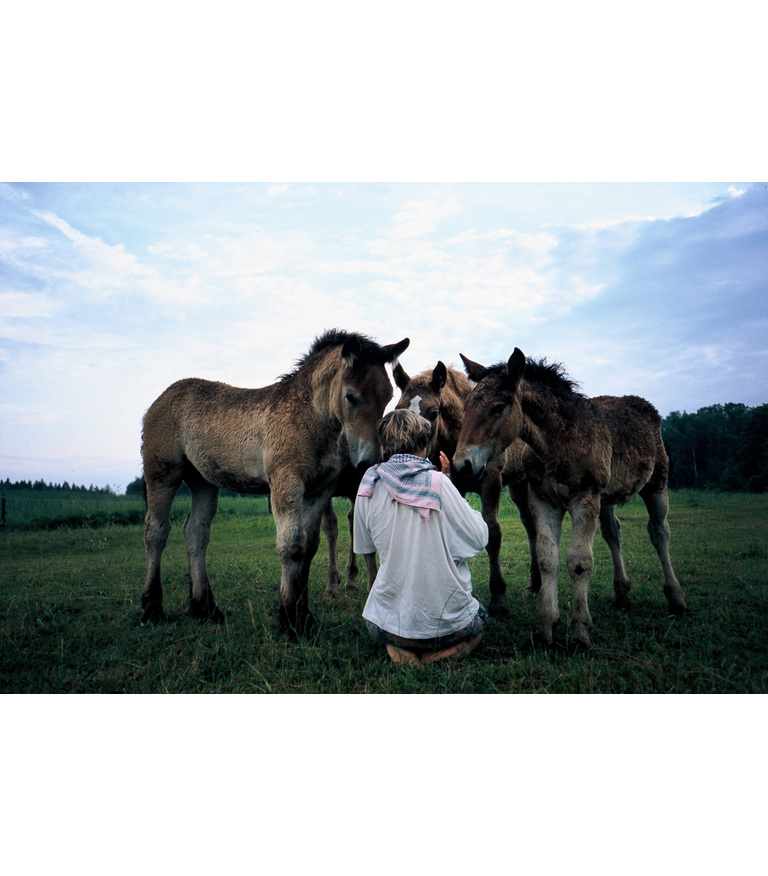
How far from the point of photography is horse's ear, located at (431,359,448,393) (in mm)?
5219

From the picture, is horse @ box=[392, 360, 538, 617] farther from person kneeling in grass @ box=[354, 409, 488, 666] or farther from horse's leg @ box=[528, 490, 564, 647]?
person kneeling in grass @ box=[354, 409, 488, 666]

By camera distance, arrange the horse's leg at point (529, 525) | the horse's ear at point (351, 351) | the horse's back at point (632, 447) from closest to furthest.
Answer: the horse's ear at point (351, 351)
the horse's back at point (632, 447)
the horse's leg at point (529, 525)

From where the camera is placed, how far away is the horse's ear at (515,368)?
3.95 m

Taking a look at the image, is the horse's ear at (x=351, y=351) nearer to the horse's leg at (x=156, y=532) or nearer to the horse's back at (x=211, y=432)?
the horse's back at (x=211, y=432)

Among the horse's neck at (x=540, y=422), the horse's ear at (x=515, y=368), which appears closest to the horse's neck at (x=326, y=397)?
the horse's ear at (x=515, y=368)

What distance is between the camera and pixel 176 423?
17.7ft

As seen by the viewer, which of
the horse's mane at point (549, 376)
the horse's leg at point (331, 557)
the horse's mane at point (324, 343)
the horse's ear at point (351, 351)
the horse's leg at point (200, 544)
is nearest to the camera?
the horse's ear at point (351, 351)

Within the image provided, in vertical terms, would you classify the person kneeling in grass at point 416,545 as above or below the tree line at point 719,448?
below

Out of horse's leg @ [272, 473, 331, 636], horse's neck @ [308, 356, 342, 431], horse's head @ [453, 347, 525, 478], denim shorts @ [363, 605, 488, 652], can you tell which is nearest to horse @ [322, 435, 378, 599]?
horse's neck @ [308, 356, 342, 431]

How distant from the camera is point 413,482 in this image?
323 cm

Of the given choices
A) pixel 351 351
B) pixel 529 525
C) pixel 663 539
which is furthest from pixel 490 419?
pixel 529 525

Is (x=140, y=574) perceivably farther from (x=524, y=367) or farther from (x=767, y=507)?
(x=767, y=507)

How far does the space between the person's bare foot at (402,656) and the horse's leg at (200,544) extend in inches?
98.5

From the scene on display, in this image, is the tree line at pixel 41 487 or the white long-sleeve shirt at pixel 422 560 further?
the tree line at pixel 41 487
